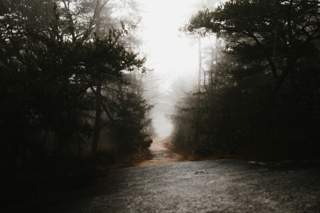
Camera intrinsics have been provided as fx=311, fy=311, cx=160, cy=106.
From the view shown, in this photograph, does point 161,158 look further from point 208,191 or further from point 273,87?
point 208,191

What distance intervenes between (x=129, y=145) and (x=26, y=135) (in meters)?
11.5

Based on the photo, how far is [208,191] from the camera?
368 inches

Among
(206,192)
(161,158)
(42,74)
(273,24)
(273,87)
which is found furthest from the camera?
(161,158)

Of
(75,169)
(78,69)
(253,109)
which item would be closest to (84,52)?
(78,69)

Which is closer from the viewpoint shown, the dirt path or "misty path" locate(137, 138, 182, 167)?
the dirt path

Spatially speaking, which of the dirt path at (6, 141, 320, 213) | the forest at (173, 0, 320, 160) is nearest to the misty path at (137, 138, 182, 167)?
the forest at (173, 0, 320, 160)

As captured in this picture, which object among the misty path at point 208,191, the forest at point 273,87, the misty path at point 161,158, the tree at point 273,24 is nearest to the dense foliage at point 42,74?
the misty path at point 208,191

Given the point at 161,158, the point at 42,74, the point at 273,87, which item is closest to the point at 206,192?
the point at 42,74

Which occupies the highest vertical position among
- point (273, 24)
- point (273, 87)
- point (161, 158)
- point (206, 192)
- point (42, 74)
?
point (273, 24)

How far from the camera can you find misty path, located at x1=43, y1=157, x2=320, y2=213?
24.9 ft

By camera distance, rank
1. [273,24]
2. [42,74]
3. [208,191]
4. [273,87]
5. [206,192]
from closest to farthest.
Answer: [206,192]
[208,191]
[42,74]
[273,24]
[273,87]

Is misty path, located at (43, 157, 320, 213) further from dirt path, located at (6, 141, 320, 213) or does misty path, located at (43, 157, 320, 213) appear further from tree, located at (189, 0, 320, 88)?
tree, located at (189, 0, 320, 88)

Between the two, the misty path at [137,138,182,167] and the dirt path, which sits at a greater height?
the misty path at [137,138,182,167]

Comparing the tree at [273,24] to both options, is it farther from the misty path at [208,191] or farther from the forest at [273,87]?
the misty path at [208,191]
